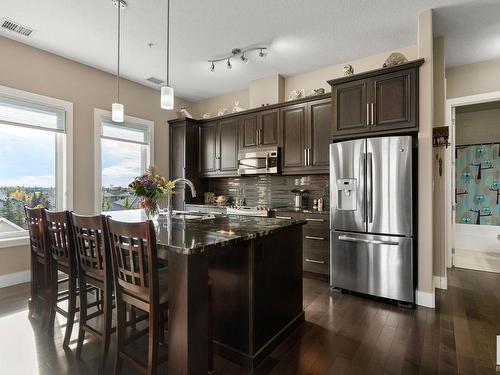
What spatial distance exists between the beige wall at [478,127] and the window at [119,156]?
6.13m

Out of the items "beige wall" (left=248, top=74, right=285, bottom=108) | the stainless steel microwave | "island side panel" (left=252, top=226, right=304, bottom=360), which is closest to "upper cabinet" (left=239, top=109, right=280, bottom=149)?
the stainless steel microwave

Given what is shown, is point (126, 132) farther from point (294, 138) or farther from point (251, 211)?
point (294, 138)

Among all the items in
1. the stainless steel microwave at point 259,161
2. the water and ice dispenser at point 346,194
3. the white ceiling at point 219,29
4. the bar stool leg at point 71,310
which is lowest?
the bar stool leg at point 71,310

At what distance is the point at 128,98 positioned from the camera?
15.0 feet

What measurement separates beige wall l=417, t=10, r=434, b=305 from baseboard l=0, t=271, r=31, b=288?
4682 mm

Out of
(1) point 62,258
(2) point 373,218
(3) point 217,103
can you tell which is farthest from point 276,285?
(3) point 217,103

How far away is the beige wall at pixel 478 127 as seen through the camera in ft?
17.3

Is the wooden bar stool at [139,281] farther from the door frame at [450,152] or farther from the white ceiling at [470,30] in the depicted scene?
the door frame at [450,152]

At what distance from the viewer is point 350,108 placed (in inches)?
126

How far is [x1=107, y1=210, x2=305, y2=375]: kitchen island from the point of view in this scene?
1449 millimetres

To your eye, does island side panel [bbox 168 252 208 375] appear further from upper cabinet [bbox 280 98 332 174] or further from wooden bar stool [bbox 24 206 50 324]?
upper cabinet [bbox 280 98 332 174]

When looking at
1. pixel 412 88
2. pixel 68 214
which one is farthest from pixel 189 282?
pixel 412 88

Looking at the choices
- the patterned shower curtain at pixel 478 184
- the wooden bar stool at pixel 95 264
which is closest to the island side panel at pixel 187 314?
the wooden bar stool at pixel 95 264

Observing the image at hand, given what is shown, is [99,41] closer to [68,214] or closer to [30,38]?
[30,38]
